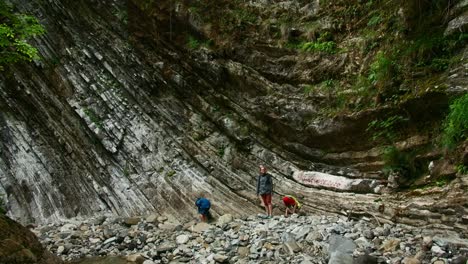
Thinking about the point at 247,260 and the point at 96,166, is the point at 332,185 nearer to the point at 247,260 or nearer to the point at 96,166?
the point at 247,260

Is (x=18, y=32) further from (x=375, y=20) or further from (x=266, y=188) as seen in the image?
(x=375, y=20)

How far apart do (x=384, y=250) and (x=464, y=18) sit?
5119 mm

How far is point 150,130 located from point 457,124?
877 centimetres

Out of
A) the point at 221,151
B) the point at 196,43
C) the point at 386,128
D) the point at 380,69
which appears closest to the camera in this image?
the point at 386,128

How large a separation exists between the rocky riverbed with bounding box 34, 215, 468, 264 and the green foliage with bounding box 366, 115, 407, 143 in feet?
6.72

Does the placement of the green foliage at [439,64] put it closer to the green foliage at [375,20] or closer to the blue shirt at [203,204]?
the green foliage at [375,20]

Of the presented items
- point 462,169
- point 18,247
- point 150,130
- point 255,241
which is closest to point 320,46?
point 462,169

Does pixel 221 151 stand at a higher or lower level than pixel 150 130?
lower

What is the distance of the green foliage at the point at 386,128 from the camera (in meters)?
8.71

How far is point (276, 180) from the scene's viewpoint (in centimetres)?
1051

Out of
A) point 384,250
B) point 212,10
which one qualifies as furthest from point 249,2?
point 384,250

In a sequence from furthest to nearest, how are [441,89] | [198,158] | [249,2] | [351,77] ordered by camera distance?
[249,2] < [198,158] < [351,77] < [441,89]

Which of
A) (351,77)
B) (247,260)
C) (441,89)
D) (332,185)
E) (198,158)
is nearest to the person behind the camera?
(247,260)

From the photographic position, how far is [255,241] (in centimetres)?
780
